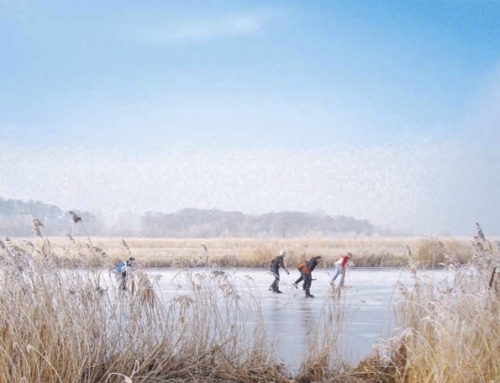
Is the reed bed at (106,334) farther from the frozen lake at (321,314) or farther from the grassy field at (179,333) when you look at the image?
the frozen lake at (321,314)

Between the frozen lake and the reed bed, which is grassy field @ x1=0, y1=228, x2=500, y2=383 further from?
the frozen lake

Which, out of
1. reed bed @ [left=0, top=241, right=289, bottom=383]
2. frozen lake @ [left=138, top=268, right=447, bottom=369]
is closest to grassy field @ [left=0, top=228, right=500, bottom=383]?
reed bed @ [left=0, top=241, right=289, bottom=383]

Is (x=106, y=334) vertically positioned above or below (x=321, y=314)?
below

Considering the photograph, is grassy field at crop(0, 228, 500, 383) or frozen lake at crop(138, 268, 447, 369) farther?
frozen lake at crop(138, 268, 447, 369)

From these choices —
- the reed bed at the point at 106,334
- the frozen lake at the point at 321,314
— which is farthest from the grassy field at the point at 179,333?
the frozen lake at the point at 321,314

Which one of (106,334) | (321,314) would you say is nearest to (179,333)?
(106,334)

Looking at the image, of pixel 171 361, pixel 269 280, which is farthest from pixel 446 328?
pixel 269 280

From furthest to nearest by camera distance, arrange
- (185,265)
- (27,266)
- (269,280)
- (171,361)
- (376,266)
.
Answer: (376,266)
(269,280)
(185,265)
(171,361)
(27,266)

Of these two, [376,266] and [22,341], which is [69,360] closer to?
[22,341]

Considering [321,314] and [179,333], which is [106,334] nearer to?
[179,333]

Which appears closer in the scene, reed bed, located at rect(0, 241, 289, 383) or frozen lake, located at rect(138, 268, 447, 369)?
reed bed, located at rect(0, 241, 289, 383)

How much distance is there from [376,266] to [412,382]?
20.2 meters

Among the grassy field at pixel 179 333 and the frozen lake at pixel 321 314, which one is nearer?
the grassy field at pixel 179 333

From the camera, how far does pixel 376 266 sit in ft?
81.7
